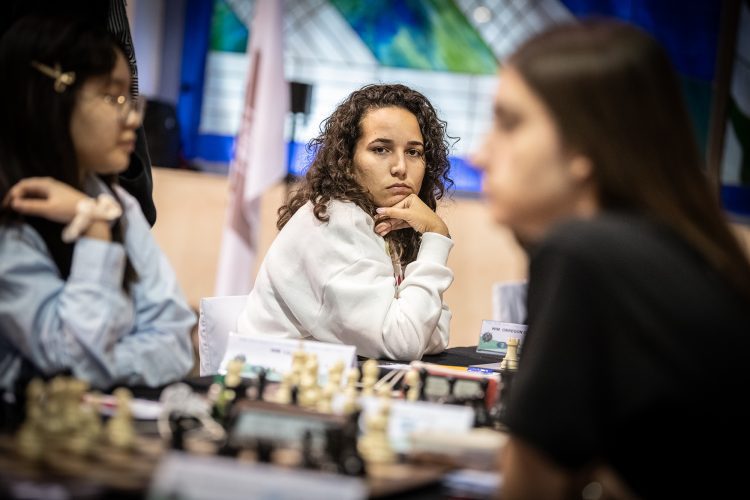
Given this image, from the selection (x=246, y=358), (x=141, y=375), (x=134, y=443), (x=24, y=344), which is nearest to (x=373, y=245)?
(x=246, y=358)

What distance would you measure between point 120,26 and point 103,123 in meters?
0.76

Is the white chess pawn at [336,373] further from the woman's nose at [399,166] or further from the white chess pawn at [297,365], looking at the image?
the woman's nose at [399,166]

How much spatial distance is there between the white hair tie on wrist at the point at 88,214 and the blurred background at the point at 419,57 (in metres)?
5.47

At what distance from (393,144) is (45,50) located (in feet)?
5.06

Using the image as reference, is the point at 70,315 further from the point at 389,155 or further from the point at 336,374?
the point at 389,155

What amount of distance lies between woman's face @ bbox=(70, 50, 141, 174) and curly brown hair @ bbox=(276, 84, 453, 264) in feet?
3.64

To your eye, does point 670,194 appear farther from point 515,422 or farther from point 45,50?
point 45,50

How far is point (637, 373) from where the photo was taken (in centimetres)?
117

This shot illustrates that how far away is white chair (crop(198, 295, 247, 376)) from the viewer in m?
2.78

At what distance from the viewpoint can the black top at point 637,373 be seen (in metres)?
1.18

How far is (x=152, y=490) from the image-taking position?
47.3 inches

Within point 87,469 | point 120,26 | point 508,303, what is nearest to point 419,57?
point 508,303

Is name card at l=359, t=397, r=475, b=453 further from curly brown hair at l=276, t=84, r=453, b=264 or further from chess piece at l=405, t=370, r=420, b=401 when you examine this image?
curly brown hair at l=276, t=84, r=453, b=264

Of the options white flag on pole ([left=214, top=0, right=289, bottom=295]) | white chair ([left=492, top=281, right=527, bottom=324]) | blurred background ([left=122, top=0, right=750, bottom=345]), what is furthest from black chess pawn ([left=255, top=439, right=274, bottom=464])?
blurred background ([left=122, top=0, right=750, bottom=345])
